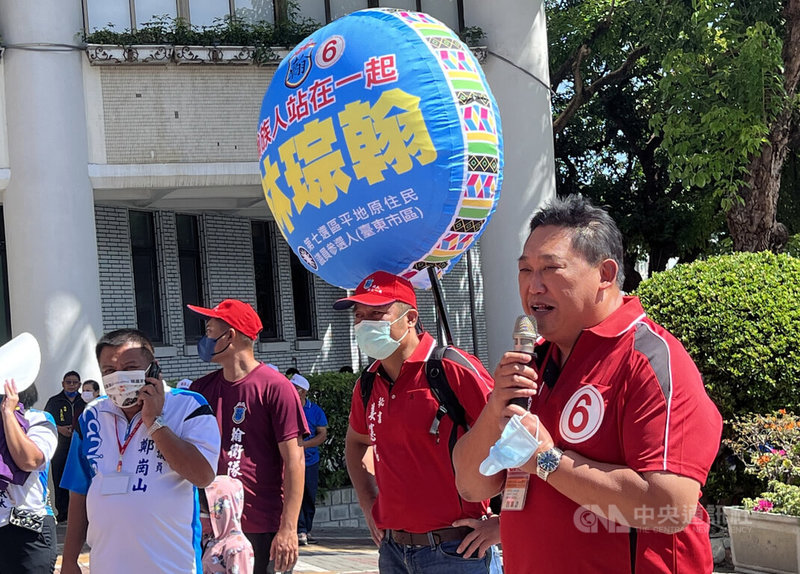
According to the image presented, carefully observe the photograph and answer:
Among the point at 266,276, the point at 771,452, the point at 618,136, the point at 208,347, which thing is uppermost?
the point at 618,136

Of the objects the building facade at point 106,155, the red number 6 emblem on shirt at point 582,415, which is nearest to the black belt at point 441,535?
the red number 6 emblem on shirt at point 582,415

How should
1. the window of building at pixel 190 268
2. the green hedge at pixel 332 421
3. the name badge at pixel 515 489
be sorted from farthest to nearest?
the window of building at pixel 190 268 < the green hedge at pixel 332 421 < the name badge at pixel 515 489

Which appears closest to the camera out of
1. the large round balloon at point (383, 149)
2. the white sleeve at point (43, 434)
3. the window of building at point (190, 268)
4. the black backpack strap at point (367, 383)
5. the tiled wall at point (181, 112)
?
the black backpack strap at point (367, 383)

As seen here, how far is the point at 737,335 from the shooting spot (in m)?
8.50

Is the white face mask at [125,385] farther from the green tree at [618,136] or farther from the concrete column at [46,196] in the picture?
the green tree at [618,136]

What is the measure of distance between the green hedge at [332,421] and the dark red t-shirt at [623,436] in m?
10.7

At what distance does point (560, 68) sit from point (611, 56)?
4.92 feet

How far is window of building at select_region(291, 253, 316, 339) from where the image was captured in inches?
760

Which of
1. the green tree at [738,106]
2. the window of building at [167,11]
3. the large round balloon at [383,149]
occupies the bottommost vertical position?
the large round balloon at [383,149]

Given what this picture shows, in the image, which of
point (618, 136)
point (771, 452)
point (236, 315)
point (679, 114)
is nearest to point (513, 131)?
point (679, 114)

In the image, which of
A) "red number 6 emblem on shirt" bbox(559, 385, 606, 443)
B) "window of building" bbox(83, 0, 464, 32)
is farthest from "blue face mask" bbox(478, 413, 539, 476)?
"window of building" bbox(83, 0, 464, 32)

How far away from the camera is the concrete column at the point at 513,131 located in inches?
599

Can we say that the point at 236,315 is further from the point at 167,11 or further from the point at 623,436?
the point at 167,11

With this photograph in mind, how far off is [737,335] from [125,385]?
5.62 meters
